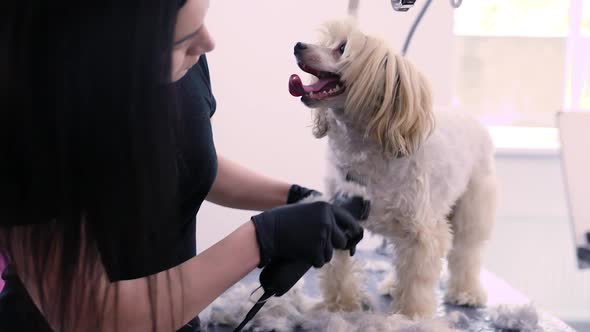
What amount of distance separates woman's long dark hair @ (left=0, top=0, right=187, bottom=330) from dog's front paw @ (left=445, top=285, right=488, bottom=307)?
728 millimetres

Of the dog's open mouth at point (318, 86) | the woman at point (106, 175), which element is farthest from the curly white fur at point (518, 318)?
the dog's open mouth at point (318, 86)

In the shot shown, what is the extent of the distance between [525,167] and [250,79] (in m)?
1.20

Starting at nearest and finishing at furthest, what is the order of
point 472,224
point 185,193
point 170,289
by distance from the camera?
point 170,289
point 185,193
point 472,224

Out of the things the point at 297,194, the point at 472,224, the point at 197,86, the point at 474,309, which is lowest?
the point at 474,309

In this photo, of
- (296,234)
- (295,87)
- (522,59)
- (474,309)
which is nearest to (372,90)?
(295,87)

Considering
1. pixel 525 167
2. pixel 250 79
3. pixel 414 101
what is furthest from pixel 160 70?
pixel 525 167

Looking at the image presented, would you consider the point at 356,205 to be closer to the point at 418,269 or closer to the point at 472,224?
the point at 418,269

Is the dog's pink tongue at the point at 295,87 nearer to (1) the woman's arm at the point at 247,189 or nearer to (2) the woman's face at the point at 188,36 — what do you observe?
(1) the woman's arm at the point at 247,189

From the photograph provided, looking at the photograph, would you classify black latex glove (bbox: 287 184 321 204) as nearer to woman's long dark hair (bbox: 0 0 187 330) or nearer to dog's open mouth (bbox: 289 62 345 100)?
dog's open mouth (bbox: 289 62 345 100)

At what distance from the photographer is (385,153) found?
1.07 m

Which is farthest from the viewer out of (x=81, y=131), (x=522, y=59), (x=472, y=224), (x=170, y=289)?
(x=522, y=59)

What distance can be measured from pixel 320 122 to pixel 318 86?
12 centimetres

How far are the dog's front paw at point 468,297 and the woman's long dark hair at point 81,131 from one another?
2.39ft

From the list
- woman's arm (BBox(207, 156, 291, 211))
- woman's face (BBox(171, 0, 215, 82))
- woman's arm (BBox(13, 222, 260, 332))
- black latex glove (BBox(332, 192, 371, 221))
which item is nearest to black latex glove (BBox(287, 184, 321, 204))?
woman's arm (BBox(207, 156, 291, 211))
